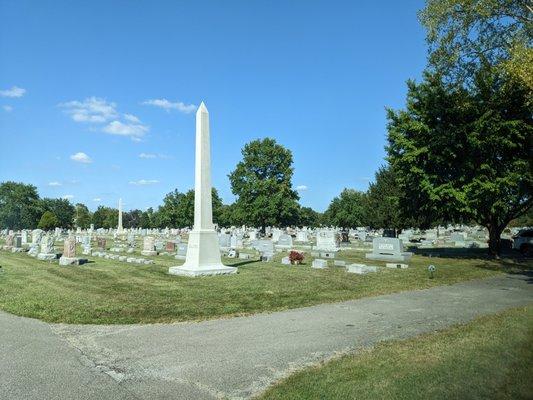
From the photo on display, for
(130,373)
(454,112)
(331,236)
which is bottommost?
(130,373)

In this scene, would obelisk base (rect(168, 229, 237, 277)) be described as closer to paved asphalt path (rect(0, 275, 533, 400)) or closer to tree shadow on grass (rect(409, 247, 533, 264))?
paved asphalt path (rect(0, 275, 533, 400))

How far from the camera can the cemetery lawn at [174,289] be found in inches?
374

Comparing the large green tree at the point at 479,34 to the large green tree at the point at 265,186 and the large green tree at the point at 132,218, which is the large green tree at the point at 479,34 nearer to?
the large green tree at the point at 265,186

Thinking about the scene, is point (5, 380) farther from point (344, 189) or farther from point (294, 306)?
point (344, 189)

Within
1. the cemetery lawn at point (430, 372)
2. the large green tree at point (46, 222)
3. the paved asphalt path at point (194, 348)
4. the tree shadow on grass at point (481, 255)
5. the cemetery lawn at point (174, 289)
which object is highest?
the large green tree at point (46, 222)

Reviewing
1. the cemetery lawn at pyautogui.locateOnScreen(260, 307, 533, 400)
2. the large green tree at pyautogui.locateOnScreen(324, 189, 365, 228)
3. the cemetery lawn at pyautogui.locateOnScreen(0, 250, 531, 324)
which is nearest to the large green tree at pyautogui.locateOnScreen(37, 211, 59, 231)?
the large green tree at pyautogui.locateOnScreen(324, 189, 365, 228)

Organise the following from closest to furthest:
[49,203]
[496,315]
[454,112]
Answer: [496,315]
[454,112]
[49,203]

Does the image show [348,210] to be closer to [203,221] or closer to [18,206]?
[203,221]

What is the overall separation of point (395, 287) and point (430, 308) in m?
3.39

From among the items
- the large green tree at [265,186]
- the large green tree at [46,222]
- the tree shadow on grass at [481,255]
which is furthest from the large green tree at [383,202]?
the large green tree at [46,222]

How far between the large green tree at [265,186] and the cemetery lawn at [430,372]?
175 feet

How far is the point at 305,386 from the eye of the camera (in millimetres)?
4996

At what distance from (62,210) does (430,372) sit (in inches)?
4784

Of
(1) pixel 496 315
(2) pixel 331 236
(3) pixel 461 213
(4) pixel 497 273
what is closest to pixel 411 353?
(1) pixel 496 315
